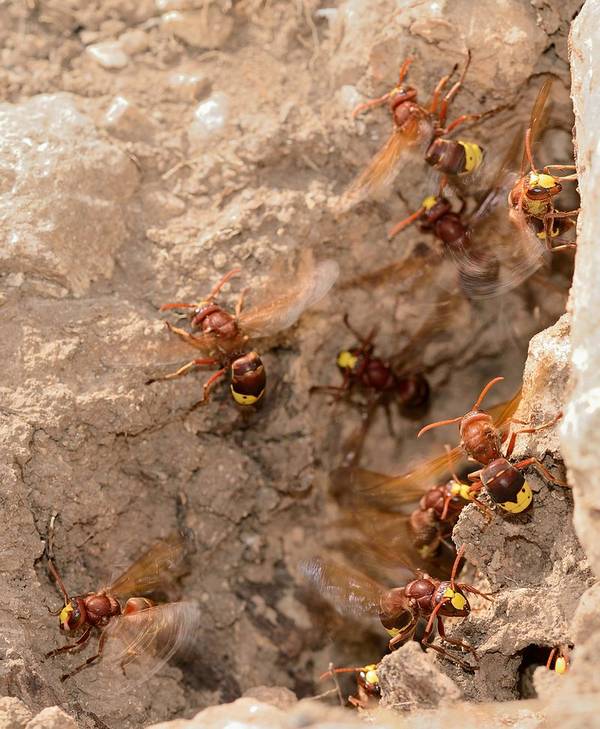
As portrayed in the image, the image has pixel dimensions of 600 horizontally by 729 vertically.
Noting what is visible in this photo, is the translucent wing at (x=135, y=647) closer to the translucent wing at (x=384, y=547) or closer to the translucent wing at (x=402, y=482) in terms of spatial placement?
the translucent wing at (x=384, y=547)

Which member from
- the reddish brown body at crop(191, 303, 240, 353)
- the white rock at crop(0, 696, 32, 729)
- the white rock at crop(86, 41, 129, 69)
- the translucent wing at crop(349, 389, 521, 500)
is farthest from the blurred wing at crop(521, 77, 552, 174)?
the white rock at crop(0, 696, 32, 729)

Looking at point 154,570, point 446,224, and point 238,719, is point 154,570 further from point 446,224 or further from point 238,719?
point 446,224

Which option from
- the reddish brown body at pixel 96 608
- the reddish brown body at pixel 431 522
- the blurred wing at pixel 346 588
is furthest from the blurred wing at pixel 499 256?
the reddish brown body at pixel 96 608

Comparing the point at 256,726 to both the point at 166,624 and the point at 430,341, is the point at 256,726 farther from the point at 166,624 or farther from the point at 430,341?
the point at 430,341

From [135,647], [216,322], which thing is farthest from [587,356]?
[135,647]

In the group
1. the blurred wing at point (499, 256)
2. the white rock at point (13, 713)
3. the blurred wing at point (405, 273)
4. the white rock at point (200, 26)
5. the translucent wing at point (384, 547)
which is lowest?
the translucent wing at point (384, 547)

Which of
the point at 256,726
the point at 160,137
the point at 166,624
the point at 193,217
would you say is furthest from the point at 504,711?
the point at 160,137

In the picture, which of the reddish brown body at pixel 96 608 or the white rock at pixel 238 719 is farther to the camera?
the reddish brown body at pixel 96 608
